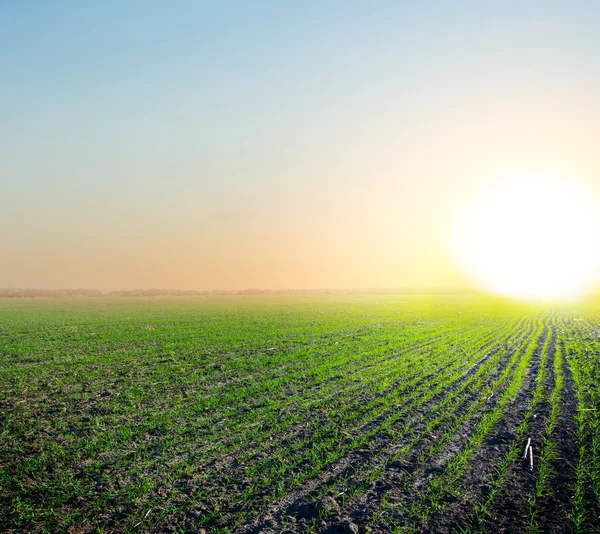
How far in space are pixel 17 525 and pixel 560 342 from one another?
32.9 meters

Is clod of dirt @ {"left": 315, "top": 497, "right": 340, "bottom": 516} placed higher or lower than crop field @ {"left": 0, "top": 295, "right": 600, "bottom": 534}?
higher

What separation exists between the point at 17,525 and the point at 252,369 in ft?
39.7

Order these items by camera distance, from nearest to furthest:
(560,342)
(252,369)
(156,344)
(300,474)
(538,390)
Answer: (300,474) → (538,390) → (252,369) → (156,344) → (560,342)

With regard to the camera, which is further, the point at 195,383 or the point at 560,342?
the point at 560,342

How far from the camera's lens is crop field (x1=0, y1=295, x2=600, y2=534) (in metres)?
6.75

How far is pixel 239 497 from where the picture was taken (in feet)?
23.7

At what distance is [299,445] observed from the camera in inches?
376

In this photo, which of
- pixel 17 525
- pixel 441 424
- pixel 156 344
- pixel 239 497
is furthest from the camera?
pixel 156 344

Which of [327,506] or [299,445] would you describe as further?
[299,445]

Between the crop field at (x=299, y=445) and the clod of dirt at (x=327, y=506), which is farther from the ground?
the clod of dirt at (x=327, y=506)

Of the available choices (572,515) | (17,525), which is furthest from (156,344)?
(572,515)

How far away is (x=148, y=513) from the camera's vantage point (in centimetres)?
679

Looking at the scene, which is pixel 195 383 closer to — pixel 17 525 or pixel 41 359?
pixel 17 525

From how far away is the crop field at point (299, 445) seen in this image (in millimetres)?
6746
